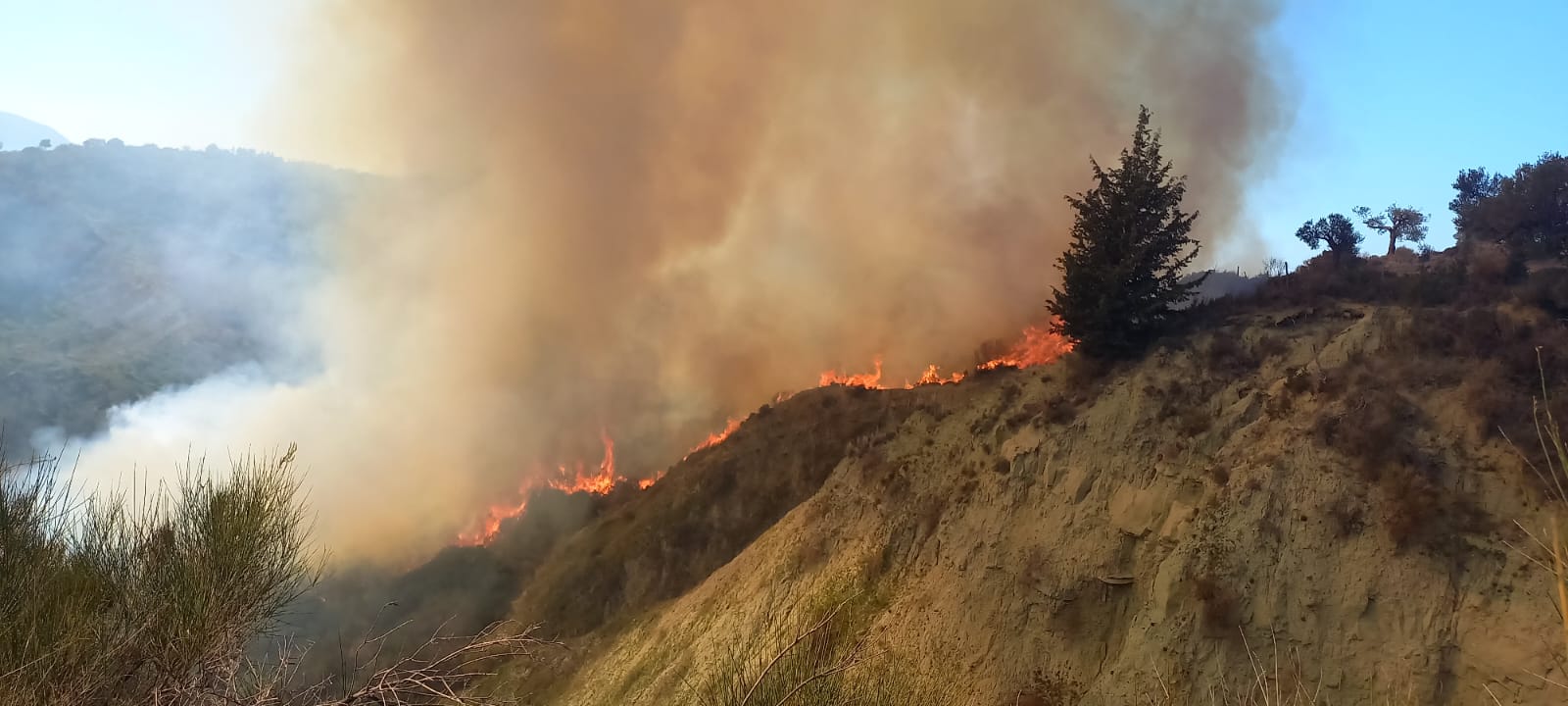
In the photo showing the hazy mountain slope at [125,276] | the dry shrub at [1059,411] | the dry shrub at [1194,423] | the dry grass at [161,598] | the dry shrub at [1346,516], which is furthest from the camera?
the hazy mountain slope at [125,276]

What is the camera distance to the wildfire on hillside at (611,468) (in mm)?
29866

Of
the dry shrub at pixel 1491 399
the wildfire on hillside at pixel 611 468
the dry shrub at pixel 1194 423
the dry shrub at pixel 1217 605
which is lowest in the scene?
the dry shrub at pixel 1217 605

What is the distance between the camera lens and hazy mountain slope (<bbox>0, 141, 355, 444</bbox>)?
5531 cm

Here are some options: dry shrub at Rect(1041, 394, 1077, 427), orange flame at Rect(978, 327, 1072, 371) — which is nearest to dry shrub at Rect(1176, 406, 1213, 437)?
dry shrub at Rect(1041, 394, 1077, 427)

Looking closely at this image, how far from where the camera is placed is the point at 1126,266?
857 inches

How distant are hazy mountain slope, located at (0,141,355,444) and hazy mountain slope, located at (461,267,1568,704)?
185 ft

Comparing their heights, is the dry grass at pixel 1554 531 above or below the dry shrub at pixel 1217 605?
above

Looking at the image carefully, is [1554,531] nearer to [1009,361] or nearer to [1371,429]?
[1371,429]

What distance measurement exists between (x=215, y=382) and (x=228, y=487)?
63236mm

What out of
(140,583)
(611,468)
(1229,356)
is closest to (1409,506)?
(1229,356)

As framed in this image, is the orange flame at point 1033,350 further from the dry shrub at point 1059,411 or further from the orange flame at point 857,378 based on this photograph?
the orange flame at point 857,378

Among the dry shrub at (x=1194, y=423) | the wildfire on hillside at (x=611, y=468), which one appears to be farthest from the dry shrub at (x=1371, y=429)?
the wildfire on hillside at (x=611, y=468)

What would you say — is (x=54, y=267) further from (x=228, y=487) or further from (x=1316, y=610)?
(x=1316, y=610)

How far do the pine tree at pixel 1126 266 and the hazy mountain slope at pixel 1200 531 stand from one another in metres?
1.27
